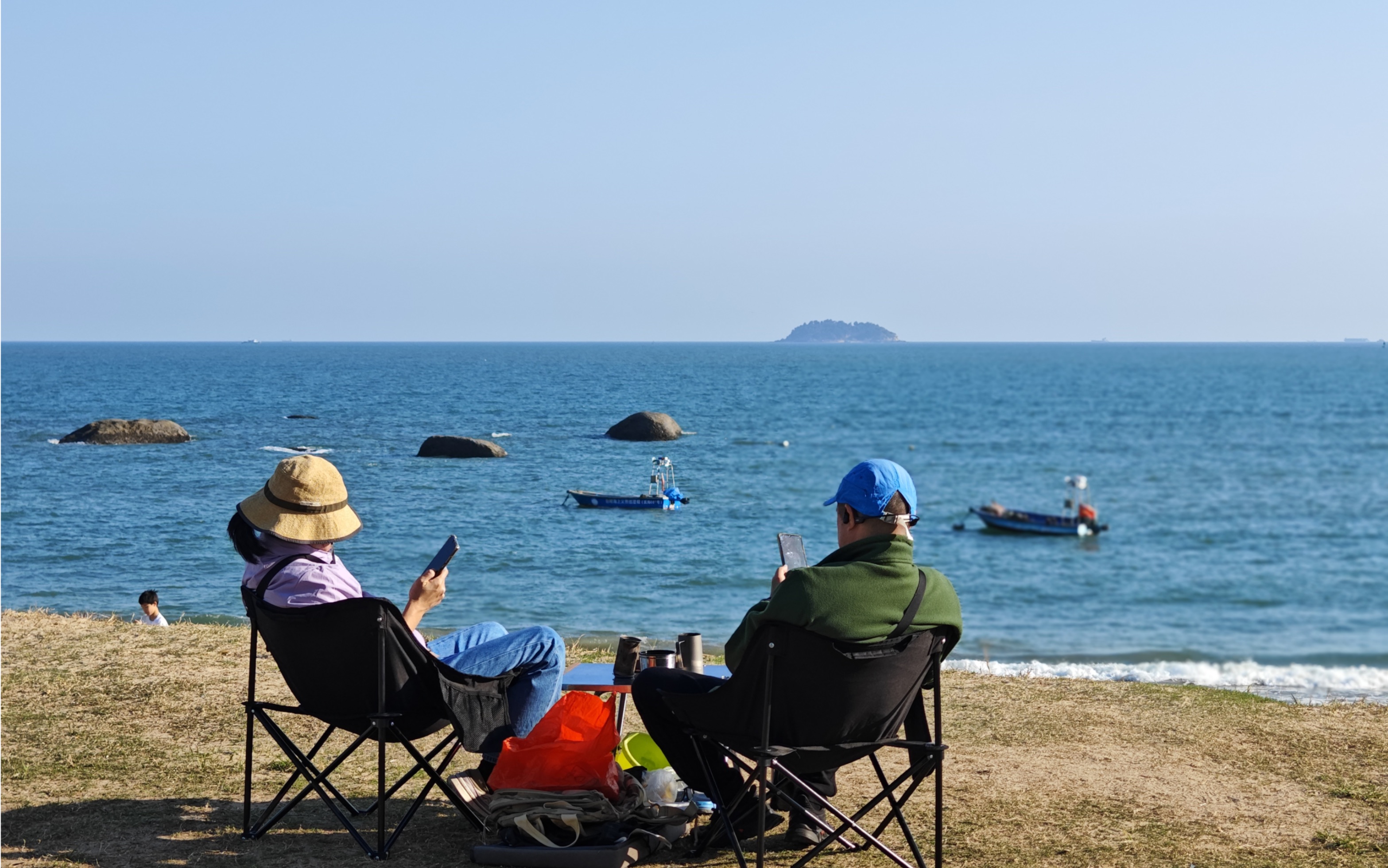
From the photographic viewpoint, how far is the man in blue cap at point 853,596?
3516 millimetres

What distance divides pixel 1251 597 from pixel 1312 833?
1003 inches

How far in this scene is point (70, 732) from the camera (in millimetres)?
5605

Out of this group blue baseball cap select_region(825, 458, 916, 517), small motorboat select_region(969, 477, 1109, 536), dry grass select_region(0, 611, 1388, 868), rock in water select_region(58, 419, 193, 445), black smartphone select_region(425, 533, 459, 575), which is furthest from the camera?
rock in water select_region(58, 419, 193, 445)

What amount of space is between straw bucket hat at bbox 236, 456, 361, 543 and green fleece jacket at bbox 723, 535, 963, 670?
1.34 meters

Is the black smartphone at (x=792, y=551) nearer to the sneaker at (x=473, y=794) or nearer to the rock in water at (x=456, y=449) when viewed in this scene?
the sneaker at (x=473, y=794)

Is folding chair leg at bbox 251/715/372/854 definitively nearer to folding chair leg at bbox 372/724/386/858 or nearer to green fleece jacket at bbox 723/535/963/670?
folding chair leg at bbox 372/724/386/858

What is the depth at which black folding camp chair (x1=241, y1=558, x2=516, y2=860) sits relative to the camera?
12.5 feet

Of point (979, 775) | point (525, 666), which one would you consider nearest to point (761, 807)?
point (525, 666)

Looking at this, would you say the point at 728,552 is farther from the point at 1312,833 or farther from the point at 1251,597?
the point at 1312,833

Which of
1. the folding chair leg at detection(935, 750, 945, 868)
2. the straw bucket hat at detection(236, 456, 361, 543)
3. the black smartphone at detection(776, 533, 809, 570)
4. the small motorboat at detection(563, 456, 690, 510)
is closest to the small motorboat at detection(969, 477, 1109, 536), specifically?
the small motorboat at detection(563, 456, 690, 510)

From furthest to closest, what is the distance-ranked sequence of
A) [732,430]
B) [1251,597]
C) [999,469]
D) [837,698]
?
[732,430], [999,469], [1251,597], [837,698]

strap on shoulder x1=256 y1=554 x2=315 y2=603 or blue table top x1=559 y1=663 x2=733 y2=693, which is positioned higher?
strap on shoulder x1=256 y1=554 x2=315 y2=603

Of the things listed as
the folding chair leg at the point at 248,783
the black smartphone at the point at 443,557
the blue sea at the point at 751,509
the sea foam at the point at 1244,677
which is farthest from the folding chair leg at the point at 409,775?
the blue sea at the point at 751,509

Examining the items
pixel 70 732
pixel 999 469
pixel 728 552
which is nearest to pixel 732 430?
pixel 999 469
